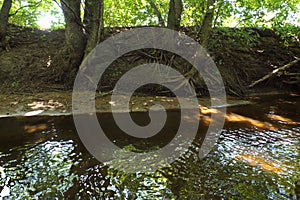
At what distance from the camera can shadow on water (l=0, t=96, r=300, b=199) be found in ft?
11.1

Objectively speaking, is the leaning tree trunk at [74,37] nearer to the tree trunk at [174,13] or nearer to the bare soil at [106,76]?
the bare soil at [106,76]

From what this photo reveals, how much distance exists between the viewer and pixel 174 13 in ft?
31.0

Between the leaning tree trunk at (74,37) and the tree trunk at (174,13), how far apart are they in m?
3.20

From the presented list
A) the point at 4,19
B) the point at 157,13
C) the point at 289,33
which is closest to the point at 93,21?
the point at 157,13

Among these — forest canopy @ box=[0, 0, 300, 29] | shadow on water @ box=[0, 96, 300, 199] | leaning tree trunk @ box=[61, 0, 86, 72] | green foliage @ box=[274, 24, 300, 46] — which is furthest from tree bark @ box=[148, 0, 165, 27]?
shadow on water @ box=[0, 96, 300, 199]

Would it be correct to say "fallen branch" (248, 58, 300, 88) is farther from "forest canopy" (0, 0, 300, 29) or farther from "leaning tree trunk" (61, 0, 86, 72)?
"leaning tree trunk" (61, 0, 86, 72)

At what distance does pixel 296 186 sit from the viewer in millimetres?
3559

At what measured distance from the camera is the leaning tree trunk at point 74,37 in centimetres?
879

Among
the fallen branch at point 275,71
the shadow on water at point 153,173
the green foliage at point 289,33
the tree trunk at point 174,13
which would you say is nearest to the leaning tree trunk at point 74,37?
the tree trunk at point 174,13

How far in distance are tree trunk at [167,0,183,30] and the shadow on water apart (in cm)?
474

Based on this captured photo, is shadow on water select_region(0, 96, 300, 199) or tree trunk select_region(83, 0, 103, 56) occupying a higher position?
tree trunk select_region(83, 0, 103, 56)

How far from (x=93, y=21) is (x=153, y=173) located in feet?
21.4

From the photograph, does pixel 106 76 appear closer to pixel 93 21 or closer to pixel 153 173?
pixel 93 21

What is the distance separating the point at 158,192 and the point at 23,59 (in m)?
7.92
